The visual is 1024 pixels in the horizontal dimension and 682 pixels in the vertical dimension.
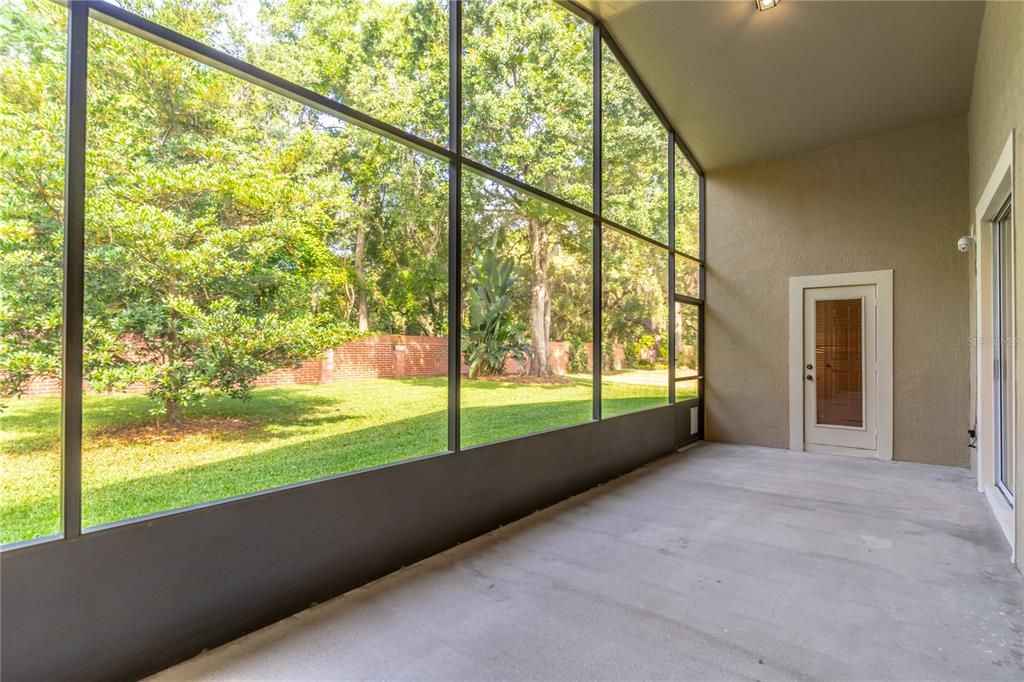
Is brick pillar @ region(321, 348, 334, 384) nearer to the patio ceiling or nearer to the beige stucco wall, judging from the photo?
the patio ceiling

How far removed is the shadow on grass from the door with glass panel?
2.87m

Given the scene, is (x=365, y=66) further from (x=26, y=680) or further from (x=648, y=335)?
(x=26, y=680)

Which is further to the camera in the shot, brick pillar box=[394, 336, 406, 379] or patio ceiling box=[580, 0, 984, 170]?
brick pillar box=[394, 336, 406, 379]

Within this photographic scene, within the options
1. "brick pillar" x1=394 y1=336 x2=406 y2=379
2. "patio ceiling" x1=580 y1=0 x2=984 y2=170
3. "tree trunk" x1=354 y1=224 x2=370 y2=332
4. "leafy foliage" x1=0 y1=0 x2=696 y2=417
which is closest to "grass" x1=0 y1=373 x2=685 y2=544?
"brick pillar" x1=394 y1=336 x2=406 y2=379

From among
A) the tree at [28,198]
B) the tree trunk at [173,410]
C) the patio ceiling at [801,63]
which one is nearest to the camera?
the patio ceiling at [801,63]

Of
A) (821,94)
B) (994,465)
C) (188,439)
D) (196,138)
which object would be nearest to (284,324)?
(188,439)

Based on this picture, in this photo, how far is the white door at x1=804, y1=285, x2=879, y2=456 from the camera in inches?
220

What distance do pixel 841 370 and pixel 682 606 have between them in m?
4.69

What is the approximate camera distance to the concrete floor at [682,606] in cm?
187

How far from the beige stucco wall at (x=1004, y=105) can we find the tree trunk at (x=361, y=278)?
21.9 feet

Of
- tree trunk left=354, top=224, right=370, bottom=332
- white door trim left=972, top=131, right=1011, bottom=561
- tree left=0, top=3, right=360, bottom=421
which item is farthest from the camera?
tree trunk left=354, top=224, right=370, bottom=332

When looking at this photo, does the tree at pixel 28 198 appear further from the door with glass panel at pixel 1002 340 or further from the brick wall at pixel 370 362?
the door with glass panel at pixel 1002 340

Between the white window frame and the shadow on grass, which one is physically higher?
the white window frame

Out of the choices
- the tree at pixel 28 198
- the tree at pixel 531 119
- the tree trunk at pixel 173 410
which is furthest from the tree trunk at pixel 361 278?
the tree at pixel 28 198
